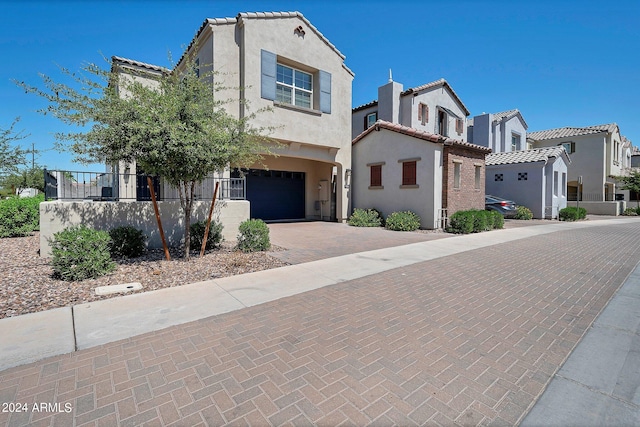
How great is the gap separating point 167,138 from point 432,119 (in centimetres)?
2064

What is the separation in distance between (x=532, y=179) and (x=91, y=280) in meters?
25.2

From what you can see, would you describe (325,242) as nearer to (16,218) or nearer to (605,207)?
(16,218)

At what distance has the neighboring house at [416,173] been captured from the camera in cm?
1483

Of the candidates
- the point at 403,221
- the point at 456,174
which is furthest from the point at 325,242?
the point at 456,174

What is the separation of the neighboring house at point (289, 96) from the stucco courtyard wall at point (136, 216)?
1545mm

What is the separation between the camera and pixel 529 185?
2167 centimetres

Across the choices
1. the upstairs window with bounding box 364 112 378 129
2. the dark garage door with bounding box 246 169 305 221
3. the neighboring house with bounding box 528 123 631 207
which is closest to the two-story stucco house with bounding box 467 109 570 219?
the neighboring house with bounding box 528 123 631 207

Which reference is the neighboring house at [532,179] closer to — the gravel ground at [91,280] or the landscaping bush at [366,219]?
the landscaping bush at [366,219]

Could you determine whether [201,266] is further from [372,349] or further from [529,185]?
[529,185]

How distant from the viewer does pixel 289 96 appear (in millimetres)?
14477

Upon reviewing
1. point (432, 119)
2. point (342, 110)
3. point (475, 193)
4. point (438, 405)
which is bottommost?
point (438, 405)

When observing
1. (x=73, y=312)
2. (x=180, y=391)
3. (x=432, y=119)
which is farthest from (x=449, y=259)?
(x=432, y=119)

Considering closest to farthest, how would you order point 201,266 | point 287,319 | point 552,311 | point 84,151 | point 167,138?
1. point 287,319
2. point 552,311
3. point 167,138
4. point 84,151
5. point 201,266

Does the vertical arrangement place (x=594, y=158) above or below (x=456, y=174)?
above
